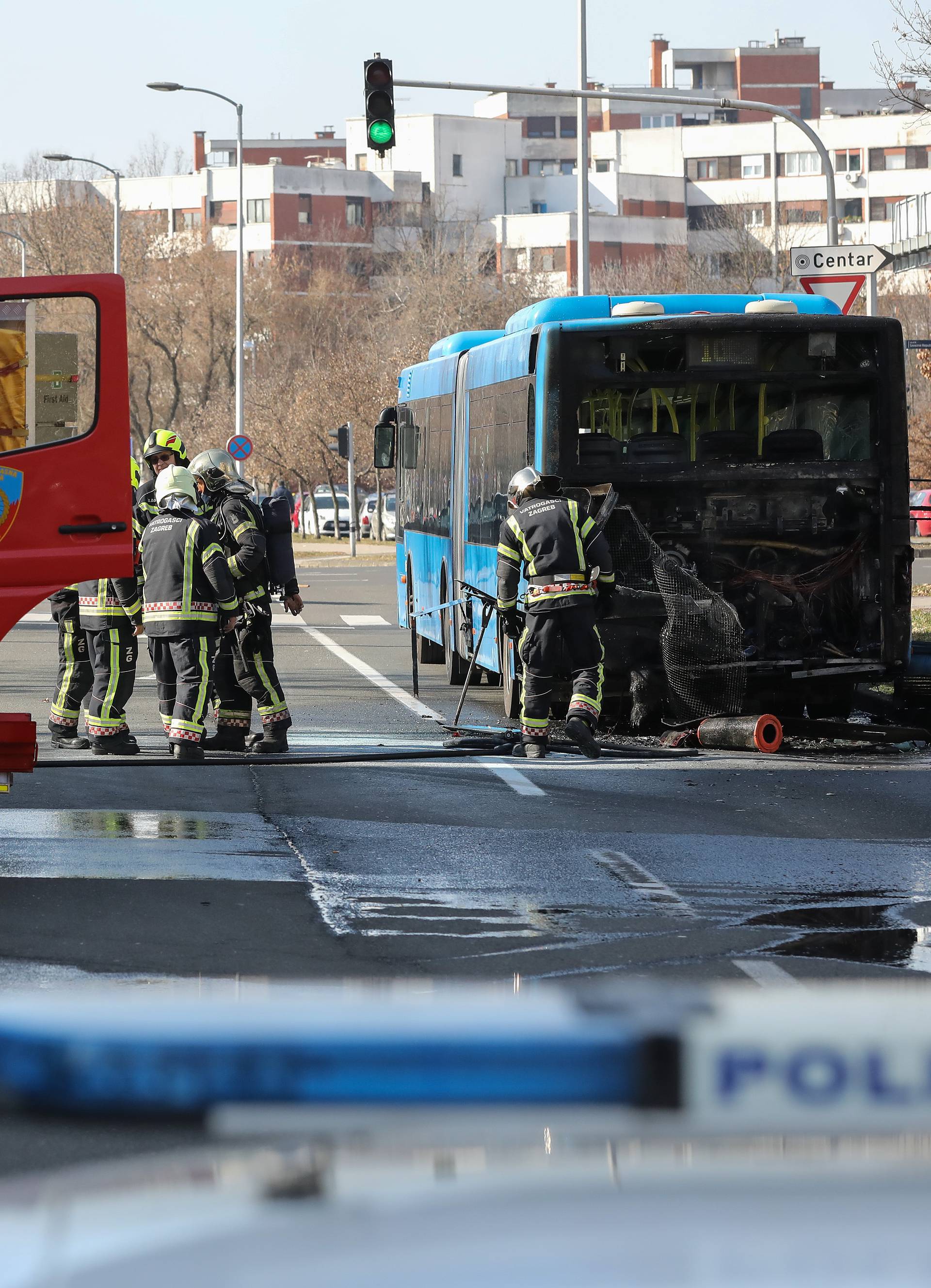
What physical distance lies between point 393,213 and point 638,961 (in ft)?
344

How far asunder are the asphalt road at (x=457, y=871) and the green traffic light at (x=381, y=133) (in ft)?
32.8

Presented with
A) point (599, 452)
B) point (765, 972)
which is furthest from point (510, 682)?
point (765, 972)

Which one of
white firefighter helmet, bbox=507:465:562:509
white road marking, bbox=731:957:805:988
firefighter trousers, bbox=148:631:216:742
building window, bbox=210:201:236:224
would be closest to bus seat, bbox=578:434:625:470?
white firefighter helmet, bbox=507:465:562:509

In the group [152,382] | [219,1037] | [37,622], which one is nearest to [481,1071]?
[219,1037]

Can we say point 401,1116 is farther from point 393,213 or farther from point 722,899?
point 393,213

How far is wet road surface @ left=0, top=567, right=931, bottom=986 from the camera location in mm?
6605

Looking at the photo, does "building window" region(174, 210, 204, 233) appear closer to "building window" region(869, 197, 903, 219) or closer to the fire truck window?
"building window" region(869, 197, 903, 219)

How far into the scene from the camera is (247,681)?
12.3 metres

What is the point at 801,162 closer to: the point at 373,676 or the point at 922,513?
the point at 922,513

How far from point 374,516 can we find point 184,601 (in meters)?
52.7

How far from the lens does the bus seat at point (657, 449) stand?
13.1m

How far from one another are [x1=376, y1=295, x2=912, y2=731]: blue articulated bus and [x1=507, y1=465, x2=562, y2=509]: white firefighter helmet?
40 centimetres

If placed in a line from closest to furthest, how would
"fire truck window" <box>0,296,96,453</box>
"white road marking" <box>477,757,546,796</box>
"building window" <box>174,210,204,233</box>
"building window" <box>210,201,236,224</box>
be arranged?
"fire truck window" <box>0,296,96,453</box>, "white road marking" <box>477,757,546,796</box>, "building window" <box>174,210,204,233</box>, "building window" <box>210,201,236,224</box>

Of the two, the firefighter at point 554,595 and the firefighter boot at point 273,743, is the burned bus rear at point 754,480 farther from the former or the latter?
the firefighter boot at point 273,743
